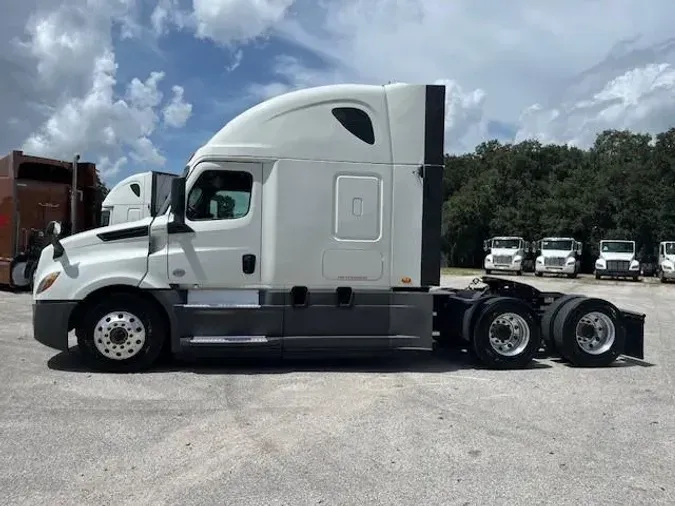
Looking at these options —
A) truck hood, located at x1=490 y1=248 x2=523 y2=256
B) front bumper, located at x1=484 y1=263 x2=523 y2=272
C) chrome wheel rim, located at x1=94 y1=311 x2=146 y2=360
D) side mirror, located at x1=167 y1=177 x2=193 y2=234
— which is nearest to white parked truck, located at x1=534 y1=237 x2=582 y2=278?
front bumper, located at x1=484 y1=263 x2=523 y2=272

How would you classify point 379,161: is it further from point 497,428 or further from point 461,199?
point 461,199

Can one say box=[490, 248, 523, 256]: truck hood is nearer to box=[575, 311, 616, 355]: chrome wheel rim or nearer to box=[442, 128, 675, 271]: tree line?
box=[442, 128, 675, 271]: tree line

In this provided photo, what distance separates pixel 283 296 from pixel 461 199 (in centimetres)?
4767

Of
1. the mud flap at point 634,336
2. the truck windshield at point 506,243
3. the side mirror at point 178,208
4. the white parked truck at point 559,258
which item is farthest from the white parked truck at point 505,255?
the side mirror at point 178,208

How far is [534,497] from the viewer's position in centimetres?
427

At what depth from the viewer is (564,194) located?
2008 inches

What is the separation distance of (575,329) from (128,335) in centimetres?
566

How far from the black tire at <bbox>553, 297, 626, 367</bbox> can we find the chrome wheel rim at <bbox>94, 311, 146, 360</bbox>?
528 cm

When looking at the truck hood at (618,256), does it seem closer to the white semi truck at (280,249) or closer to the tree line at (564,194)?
the tree line at (564,194)

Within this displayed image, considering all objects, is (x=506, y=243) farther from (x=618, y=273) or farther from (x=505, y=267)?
(x=618, y=273)

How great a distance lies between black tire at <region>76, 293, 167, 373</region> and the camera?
7.61m

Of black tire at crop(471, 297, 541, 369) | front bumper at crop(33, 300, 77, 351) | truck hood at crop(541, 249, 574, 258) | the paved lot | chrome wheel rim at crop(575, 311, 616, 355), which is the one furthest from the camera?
truck hood at crop(541, 249, 574, 258)

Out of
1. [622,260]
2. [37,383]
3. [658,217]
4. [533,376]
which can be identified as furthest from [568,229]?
[37,383]

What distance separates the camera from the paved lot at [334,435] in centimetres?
435
